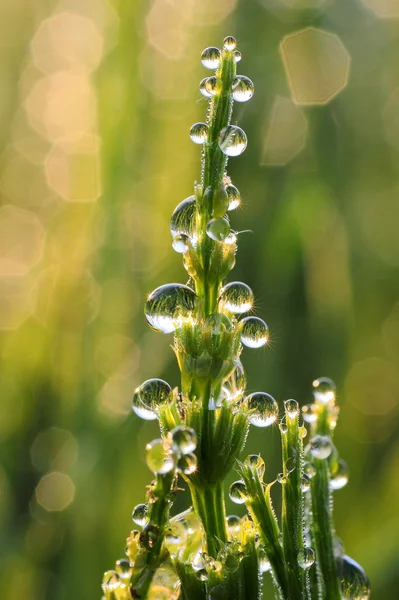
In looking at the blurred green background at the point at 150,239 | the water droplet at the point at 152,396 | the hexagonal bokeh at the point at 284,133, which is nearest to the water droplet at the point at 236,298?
the water droplet at the point at 152,396

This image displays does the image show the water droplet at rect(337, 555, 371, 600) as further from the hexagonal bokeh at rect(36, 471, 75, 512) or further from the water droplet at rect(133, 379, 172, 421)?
the hexagonal bokeh at rect(36, 471, 75, 512)

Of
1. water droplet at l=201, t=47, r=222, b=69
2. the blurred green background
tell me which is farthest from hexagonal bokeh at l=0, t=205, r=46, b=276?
water droplet at l=201, t=47, r=222, b=69

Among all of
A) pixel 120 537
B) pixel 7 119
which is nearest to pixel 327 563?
pixel 120 537

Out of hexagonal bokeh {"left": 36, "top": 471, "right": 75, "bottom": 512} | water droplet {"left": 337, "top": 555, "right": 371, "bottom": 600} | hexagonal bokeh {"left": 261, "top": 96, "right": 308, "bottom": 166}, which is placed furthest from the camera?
hexagonal bokeh {"left": 261, "top": 96, "right": 308, "bottom": 166}

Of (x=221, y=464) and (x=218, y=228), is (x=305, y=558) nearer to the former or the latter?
(x=221, y=464)

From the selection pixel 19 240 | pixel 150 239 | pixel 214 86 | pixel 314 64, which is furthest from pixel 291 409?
pixel 314 64

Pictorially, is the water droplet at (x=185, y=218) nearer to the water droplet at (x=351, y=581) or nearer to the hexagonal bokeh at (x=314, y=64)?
the water droplet at (x=351, y=581)

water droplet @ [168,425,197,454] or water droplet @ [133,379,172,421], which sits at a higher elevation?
water droplet @ [133,379,172,421]
